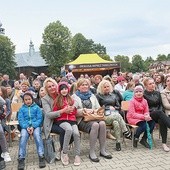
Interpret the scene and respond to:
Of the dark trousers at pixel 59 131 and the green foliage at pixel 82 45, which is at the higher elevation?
the green foliage at pixel 82 45

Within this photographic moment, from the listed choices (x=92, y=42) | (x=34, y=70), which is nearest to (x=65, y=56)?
(x=34, y=70)

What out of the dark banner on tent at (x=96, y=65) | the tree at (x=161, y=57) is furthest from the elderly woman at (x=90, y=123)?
the tree at (x=161, y=57)

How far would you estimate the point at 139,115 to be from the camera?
671 cm

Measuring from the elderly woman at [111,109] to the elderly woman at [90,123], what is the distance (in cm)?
37

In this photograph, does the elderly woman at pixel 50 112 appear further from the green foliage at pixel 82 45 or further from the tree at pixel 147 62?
the tree at pixel 147 62

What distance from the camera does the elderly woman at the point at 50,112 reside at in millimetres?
6039

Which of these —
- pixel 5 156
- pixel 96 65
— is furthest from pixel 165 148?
pixel 96 65

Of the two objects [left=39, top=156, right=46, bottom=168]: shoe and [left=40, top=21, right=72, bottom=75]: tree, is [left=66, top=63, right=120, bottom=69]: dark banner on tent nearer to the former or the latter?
[left=39, top=156, right=46, bottom=168]: shoe

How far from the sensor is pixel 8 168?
230 inches

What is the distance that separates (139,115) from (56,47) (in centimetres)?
5427

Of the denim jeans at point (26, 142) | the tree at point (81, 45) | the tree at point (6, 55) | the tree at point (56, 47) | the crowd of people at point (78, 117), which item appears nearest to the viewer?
the denim jeans at point (26, 142)

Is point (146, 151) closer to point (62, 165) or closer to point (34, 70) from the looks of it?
point (62, 165)

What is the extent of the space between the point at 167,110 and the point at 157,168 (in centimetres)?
198

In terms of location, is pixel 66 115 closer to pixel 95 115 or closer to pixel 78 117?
pixel 78 117
